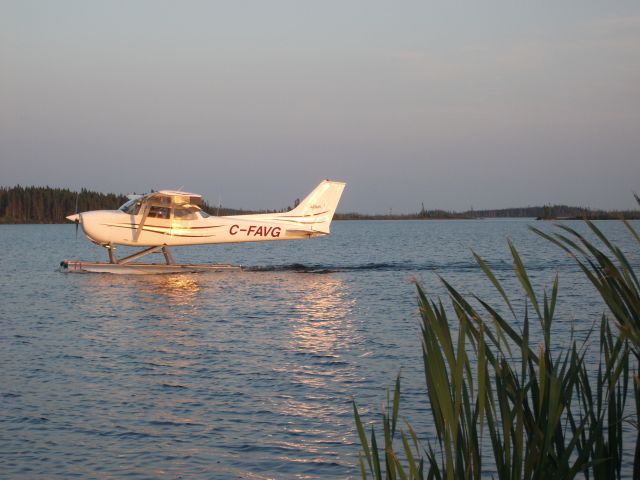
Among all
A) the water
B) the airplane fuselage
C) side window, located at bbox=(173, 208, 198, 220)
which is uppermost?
side window, located at bbox=(173, 208, 198, 220)

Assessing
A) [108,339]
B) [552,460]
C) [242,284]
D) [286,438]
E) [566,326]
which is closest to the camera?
[552,460]

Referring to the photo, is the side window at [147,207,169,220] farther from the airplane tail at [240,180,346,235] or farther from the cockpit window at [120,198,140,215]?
the airplane tail at [240,180,346,235]

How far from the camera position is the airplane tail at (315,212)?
26.0 metres

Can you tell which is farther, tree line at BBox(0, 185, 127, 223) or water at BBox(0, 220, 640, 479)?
tree line at BBox(0, 185, 127, 223)

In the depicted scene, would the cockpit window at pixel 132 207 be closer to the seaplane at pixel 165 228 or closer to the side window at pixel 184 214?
the seaplane at pixel 165 228

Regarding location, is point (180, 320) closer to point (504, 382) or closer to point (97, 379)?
point (97, 379)

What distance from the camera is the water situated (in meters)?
6.79

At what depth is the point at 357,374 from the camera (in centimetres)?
1002

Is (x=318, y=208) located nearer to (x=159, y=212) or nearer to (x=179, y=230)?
(x=179, y=230)

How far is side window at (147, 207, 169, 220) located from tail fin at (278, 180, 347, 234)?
3594mm

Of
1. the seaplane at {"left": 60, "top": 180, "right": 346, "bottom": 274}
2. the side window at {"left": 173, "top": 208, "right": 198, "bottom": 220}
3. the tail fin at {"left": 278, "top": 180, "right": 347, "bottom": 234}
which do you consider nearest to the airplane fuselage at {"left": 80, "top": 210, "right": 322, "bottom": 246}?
the seaplane at {"left": 60, "top": 180, "right": 346, "bottom": 274}

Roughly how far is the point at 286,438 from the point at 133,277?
17466 millimetres

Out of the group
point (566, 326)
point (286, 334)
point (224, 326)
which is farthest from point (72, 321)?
point (566, 326)

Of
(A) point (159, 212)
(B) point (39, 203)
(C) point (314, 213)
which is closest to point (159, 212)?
(A) point (159, 212)
